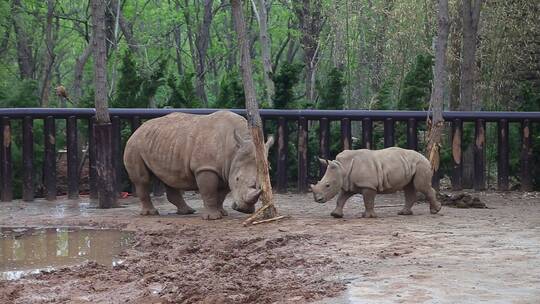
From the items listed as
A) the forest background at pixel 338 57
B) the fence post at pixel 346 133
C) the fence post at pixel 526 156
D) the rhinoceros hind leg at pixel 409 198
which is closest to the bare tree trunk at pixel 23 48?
the forest background at pixel 338 57

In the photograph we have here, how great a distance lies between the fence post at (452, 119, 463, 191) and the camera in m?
14.6

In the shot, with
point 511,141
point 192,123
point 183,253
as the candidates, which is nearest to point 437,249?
point 183,253

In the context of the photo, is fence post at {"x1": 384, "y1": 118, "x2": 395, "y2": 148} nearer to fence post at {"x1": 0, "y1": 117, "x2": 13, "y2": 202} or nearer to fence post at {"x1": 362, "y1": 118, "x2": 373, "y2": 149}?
fence post at {"x1": 362, "y1": 118, "x2": 373, "y2": 149}

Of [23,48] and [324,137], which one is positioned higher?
[23,48]

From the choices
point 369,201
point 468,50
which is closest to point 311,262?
point 369,201

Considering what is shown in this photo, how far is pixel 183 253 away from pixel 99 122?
4.15 m

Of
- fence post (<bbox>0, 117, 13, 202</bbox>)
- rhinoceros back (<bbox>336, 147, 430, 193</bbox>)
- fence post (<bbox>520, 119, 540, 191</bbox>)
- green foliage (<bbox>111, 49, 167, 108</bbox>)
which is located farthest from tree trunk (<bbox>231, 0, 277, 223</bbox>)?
fence post (<bbox>520, 119, 540, 191</bbox>)

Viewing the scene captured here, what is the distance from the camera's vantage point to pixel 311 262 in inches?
320

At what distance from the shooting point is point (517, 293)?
637 centimetres

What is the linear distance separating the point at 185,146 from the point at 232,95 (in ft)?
13.2

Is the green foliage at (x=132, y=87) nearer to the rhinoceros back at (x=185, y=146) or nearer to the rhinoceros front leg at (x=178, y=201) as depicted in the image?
the rhinoceros back at (x=185, y=146)

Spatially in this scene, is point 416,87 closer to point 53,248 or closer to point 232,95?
point 232,95

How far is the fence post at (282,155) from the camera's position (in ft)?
48.3

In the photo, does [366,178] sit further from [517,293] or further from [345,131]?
[517,293]
